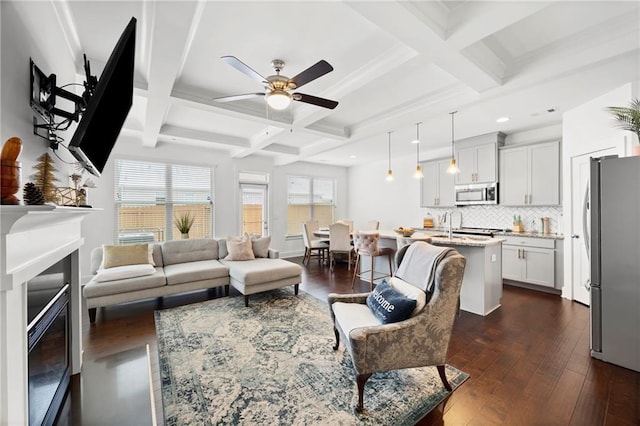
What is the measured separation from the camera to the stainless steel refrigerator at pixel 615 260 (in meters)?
2.21

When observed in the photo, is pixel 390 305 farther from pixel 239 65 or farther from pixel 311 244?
pixel 311 244

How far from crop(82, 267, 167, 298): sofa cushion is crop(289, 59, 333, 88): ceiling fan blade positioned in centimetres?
303

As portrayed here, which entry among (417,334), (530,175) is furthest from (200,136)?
(530,175)

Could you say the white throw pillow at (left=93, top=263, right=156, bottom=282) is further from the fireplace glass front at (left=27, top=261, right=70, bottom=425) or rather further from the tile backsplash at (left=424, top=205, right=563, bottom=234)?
the tile backsplash at (left=424, top=205, right=563, bottom=234)

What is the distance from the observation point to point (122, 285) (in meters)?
3.31

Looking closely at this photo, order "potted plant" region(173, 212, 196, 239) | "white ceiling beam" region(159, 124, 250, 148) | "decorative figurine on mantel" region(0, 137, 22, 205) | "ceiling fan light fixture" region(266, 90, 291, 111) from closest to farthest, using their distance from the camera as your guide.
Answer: "decorative figurine on mantel" region(0, 137, 22, 205), "ceiling fan light fixture" region(266, 90, 291, 111), "white ceiling beam" region(159, 124, 250, 148), "potted plant" region(173, 212, 196, 239)

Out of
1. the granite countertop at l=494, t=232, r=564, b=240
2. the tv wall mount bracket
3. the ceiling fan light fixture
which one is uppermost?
the ceiling fan light fixture

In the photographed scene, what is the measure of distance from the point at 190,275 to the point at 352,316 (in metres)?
2.61

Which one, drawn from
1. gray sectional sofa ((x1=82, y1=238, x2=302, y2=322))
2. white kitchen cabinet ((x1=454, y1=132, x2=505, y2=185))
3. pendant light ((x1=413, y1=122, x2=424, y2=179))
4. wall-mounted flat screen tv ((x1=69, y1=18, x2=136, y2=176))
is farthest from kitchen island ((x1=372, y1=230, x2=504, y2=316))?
wall-mounted flat screen tv ((x1=69, y1=18, x2=136, y2=176))

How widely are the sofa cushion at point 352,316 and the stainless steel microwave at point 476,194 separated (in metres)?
3.95

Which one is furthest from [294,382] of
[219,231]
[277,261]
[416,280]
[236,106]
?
[219,231]

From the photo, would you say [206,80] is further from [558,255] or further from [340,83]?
[558,255]

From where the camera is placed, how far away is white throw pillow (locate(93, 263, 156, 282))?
3287 mm

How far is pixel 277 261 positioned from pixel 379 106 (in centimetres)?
279
